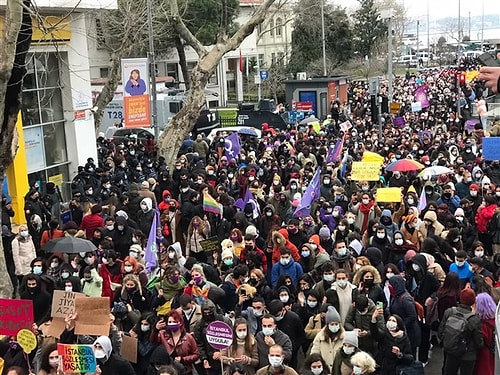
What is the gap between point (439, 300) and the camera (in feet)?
29.1

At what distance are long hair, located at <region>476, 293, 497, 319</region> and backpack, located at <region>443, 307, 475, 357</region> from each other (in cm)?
9

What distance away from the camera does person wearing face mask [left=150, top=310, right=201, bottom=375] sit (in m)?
7.83

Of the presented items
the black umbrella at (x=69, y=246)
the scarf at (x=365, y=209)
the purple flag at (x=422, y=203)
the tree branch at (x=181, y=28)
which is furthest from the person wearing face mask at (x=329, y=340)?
the tree branch at (x=181, y=28)

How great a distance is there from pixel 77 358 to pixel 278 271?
11.7 feet

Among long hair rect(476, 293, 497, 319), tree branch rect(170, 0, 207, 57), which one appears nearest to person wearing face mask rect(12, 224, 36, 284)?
long hair rect(476, 293, 497, 319)

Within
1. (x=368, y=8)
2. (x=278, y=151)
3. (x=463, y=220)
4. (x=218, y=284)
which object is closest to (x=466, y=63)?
(x=368, y=8)

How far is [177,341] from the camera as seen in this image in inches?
310

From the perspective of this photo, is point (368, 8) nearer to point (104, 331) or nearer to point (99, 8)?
point (99, 8)

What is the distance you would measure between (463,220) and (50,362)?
24.1ft

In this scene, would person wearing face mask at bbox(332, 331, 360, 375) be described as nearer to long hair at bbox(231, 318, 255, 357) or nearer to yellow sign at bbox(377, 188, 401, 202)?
long hair at bbox(231, 318, 255, 357)

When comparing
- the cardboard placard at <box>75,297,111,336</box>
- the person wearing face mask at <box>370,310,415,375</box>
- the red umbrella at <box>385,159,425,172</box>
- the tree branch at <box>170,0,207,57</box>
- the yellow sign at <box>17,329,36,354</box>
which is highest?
the tree branch at <box>170,0,207,57</box>

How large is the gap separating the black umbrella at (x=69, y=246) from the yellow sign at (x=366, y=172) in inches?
230

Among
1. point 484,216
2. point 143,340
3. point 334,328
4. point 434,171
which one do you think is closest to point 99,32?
point 434,171

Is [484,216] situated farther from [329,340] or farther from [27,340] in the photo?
[27,340]
